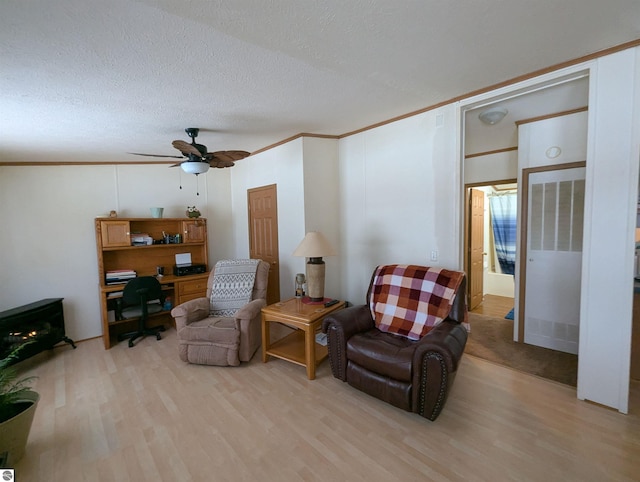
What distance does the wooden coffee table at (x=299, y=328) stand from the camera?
244 cm

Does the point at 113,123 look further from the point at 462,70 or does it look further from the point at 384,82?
the point at 462,70

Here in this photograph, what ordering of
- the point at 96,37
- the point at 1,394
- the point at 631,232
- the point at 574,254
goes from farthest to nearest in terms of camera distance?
the point at 574,254 → the point at 631,232 → the point at 1,394 → the point at 96,37

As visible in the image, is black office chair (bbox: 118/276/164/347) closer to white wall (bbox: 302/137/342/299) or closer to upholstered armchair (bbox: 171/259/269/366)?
upholstered armchair (bbox: 171/259/269/366)

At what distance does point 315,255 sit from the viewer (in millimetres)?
2674

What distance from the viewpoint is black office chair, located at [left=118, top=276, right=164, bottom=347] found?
10.2 feet

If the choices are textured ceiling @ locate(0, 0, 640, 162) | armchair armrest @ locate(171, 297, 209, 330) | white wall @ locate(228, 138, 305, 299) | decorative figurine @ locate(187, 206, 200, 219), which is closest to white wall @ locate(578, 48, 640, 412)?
textured ceiling @ locate(0, 0, 640, 162)

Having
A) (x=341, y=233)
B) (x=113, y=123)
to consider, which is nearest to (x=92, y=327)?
(x=113, y=123)

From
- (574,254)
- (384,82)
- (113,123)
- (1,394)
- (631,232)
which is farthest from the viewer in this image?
(574,254)

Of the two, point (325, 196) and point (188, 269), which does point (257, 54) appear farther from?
point (188, 269)

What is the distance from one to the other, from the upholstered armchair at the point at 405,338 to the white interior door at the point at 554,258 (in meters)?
1.31

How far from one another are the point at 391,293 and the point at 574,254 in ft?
6.20

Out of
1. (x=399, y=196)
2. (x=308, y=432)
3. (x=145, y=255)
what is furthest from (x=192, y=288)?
(x=399, y=196)

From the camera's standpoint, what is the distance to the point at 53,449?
176cm

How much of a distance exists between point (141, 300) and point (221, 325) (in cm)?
117
